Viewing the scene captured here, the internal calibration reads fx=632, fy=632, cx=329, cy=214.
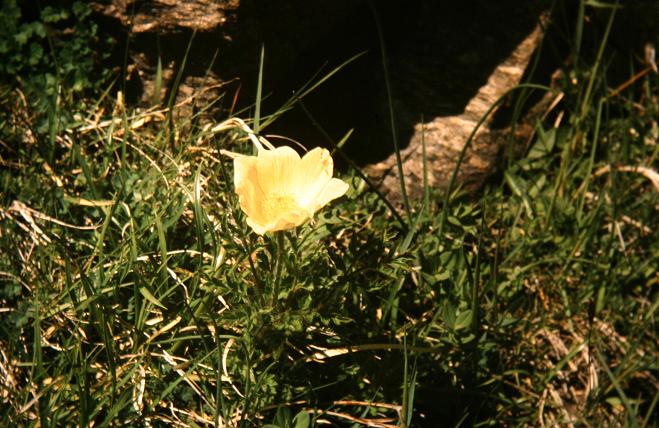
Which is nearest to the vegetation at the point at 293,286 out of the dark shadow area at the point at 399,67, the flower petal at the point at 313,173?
the flower petal at the point at 313,173

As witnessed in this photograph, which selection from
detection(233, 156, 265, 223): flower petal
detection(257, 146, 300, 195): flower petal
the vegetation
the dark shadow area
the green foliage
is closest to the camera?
detection(233, 156, 265, 223): flower petal

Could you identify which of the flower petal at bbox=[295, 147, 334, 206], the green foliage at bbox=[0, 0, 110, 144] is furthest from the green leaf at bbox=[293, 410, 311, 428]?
the green foliage at bbox=[0, 0, 110, 144]

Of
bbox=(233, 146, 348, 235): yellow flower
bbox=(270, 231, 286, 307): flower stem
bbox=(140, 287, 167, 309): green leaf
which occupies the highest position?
bbox=(233, 146, 348, 235): yellow flower

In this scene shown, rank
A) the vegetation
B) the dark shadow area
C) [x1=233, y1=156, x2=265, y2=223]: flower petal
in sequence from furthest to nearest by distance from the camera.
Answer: the dark shadow area, the vegetation, [x1=233, y1=156, x2=265, y2=223]: flower petal

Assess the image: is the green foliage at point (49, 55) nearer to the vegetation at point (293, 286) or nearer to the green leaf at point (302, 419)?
the vegetation at point (293, 286)

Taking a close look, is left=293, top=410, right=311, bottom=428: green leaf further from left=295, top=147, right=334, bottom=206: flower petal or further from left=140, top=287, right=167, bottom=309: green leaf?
left=295, top=147, right=334, bottom=206: flower petal

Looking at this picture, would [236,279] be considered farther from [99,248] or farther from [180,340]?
[99,248]

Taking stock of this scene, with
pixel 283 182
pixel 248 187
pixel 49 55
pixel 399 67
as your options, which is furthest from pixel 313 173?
pixel 49 55
